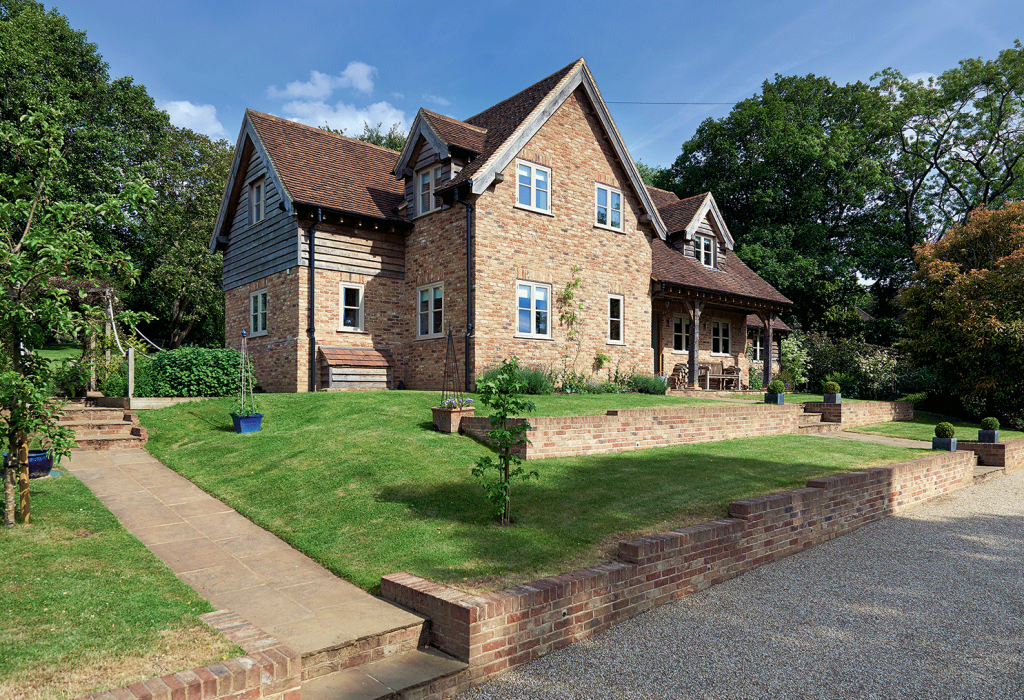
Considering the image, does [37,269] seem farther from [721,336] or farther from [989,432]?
[721,336]

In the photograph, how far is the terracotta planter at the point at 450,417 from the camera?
10828mm

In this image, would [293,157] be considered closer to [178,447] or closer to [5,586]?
[178,447]

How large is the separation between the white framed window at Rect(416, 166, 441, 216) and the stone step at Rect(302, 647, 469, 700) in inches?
606

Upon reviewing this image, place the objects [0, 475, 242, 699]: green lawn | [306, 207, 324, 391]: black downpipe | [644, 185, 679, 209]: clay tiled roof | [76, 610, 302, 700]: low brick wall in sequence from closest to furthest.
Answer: [76, 610, 302, 700]: low brick wall
[0, 475, 242, 699]: green lawn
[306, 207, 324, 391]: black downpipe
[644, 185, 679, 209]: clay tiled roof

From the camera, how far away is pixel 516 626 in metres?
4.76

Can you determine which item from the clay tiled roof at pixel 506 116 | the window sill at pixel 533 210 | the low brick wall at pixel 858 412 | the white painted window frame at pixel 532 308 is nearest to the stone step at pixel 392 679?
the white painted window frame at pixel 532 308

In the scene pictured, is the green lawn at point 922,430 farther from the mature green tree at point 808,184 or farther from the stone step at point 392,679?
the stone step at point 392,679

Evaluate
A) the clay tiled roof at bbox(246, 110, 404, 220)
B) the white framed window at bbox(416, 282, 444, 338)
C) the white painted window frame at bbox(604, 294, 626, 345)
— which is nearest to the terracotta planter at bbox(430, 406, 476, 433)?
the white framed window at bbox(416, 282, 444, 338)

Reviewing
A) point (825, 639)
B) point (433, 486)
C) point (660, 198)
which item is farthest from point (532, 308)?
point (660, 198)

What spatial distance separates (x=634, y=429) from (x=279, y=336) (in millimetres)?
12100

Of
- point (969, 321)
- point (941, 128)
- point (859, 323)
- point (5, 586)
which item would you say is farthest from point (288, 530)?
point (941, 128)

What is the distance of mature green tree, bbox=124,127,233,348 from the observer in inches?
1390

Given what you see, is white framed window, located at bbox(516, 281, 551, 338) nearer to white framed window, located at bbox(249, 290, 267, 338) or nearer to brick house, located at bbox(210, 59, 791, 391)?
brick house, located at bbox(210, 59, 791, 391)

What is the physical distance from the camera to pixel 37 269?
5961 millimetres
